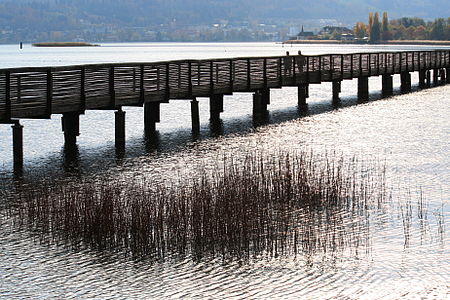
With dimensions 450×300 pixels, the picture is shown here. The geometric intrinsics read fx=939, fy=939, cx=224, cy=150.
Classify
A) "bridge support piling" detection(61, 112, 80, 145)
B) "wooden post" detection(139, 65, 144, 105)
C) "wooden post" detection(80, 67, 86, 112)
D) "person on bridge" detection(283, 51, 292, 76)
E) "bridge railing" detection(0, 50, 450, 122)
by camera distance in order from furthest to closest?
"person on bridge" detection(283, 51, 292, 76), "wooden post" detection(139, 65, 144, 105), "bridge support piling" detection(61, 112, 80, 145), "wooden post" detection(80, 67, 86, 112), "bridge railing" detection(0, 50, 450, 122)

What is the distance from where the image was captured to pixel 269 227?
74.0 feet

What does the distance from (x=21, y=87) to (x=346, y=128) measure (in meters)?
18.8

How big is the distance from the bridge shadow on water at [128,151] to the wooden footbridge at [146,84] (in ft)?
2.78

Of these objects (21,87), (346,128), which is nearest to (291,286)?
(21,87)

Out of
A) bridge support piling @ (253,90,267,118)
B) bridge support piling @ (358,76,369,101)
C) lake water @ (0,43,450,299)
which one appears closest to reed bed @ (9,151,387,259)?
lake water @ (0,43,450,299)

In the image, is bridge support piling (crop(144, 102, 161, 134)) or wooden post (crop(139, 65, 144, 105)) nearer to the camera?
wooden post (crop(139, 65, 144, 105))

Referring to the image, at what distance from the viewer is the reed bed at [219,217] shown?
68.8 feet

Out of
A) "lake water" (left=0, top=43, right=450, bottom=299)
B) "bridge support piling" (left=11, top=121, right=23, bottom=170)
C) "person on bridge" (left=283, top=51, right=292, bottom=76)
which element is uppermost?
"person on bridge" (left=283, top=51, right=292, bottom=76)

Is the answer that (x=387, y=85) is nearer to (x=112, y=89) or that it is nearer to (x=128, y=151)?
(x=112, y=89)

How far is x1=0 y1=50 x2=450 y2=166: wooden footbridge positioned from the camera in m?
33.7

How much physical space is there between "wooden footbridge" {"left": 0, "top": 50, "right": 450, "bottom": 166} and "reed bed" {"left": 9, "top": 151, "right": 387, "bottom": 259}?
5965mm

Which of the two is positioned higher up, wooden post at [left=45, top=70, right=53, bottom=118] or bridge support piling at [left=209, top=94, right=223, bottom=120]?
wooden post at [left=45, top=70, right=53, bottom=118]

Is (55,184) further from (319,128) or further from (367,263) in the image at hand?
(319,128)

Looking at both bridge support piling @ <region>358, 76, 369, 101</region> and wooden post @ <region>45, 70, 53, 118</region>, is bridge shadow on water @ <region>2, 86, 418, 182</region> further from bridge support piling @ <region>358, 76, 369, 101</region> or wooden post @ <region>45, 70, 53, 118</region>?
bridge support piling @ <region>358, 76, 369, 101</region>
